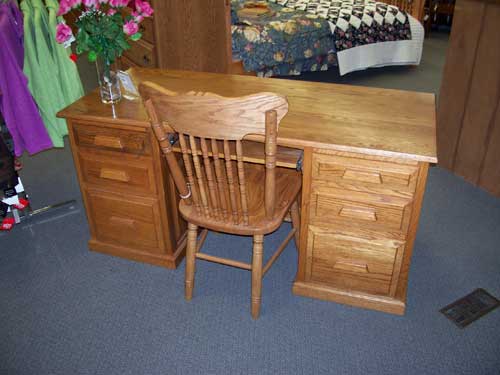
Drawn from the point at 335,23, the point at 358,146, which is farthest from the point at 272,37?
the point at 358,146

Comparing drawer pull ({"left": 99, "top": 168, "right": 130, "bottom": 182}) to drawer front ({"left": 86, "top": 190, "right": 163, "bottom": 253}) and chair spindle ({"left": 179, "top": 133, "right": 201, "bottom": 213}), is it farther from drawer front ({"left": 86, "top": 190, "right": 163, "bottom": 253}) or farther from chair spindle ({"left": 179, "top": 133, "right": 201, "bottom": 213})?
chair spindle ({"left": 179, "top": 133, "right": 201, "bottom": 213})

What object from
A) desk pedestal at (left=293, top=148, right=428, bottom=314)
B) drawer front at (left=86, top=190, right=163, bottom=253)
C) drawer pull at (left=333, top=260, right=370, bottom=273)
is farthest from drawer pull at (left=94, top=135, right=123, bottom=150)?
drawer pull at (left=333, top=260, right=370, bottom=273)

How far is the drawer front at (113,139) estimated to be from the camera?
1.91m

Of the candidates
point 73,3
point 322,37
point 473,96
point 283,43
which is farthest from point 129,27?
point 322,37

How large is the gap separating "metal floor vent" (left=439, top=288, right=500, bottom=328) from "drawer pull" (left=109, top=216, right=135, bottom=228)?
135 cm

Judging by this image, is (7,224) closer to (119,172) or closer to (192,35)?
(119,172)

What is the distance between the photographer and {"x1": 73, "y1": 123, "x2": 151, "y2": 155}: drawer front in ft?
6.26

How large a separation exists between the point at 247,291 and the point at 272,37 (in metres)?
2.62

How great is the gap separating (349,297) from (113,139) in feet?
3.76

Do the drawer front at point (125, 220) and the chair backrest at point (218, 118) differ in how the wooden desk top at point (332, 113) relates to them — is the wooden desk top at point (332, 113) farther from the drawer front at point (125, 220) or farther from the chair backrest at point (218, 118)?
the drawer front at point (125, 220)

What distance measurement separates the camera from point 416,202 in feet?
5.44

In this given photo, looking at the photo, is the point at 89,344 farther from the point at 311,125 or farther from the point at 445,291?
the point at 445,291

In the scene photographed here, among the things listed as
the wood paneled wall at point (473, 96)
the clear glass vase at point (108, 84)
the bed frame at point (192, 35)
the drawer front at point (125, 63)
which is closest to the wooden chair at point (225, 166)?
the clear glass vase at point (108, 84)

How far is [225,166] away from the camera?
1.78 m
